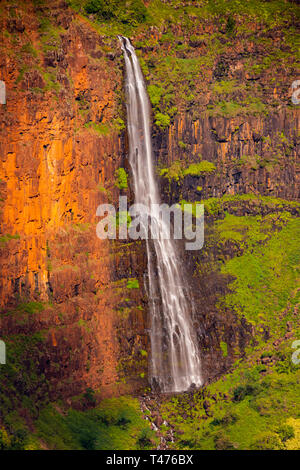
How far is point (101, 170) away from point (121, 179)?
63.7 inches

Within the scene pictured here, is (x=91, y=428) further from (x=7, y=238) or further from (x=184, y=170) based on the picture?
(x=184, y=170)

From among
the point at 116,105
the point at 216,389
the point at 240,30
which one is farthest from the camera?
the point at 240,30

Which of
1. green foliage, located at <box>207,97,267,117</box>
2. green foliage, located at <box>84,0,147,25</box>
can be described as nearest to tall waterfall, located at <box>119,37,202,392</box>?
green foliage, located at <box>84,0,147,25</box>

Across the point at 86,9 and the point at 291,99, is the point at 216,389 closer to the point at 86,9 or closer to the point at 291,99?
the point at 291,99

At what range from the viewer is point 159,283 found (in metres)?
48.3

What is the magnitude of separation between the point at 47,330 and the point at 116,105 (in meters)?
13.3

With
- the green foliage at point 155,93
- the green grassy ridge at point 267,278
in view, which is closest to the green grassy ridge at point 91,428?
the green grassy ridge at point 267,278

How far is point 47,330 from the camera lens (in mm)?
42438

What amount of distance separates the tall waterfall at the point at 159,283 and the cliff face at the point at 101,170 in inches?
23.4

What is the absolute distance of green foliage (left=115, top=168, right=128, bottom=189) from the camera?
158ft

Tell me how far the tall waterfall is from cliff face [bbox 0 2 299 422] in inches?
23.4

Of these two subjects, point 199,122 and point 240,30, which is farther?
point 240,30

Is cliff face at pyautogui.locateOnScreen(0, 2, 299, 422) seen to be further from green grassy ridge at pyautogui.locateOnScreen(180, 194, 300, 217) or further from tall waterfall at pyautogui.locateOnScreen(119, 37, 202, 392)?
tall waterfall at pyautogui.locateOnScreen(119, 37, 202, 392)
